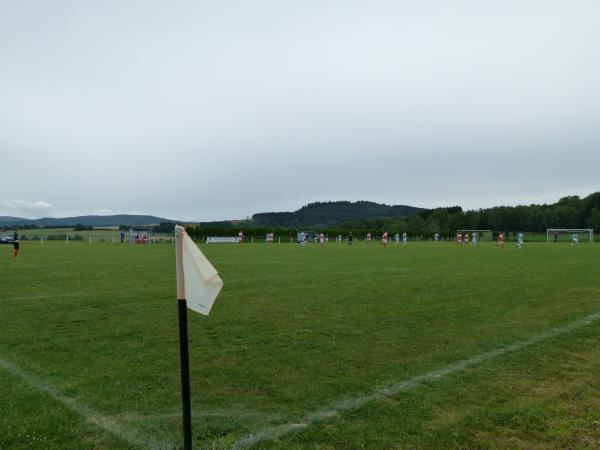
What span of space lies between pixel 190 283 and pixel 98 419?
1.82 meters

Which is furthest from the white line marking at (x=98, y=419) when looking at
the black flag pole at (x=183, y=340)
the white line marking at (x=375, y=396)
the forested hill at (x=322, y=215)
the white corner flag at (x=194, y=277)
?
the forested hill at (x=322, y=215)

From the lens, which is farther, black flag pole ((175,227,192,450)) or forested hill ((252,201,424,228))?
forested hill ((252,201,424,228))

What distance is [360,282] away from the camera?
15297 millimetres

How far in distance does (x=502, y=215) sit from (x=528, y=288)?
493ft

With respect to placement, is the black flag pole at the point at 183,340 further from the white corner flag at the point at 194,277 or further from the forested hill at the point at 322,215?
the forested hill at the point at 322,215

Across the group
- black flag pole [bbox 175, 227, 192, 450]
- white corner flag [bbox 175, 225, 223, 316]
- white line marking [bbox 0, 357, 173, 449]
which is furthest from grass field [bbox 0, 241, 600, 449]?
white corner flag [bbox 175, 225, 223, 316]

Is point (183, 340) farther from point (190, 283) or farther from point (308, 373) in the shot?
point (308, 373)

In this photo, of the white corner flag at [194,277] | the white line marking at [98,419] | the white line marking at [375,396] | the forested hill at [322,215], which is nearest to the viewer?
the white corner flag at [194,277]

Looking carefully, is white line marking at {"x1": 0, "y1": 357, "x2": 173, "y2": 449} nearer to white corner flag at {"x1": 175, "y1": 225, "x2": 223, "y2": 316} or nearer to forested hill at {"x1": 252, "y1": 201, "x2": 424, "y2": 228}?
white corner flag at {"x1": 175, "y1": 225, "x2": 223, "y2": 316}

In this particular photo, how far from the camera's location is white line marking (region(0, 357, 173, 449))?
3898mm

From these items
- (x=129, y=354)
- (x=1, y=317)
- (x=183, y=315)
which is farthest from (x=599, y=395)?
(x=1, y=317)

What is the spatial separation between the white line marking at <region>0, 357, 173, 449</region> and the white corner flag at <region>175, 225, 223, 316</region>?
1.29 meters

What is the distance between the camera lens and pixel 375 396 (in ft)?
16.1

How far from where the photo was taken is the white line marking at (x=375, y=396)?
4016 mm
